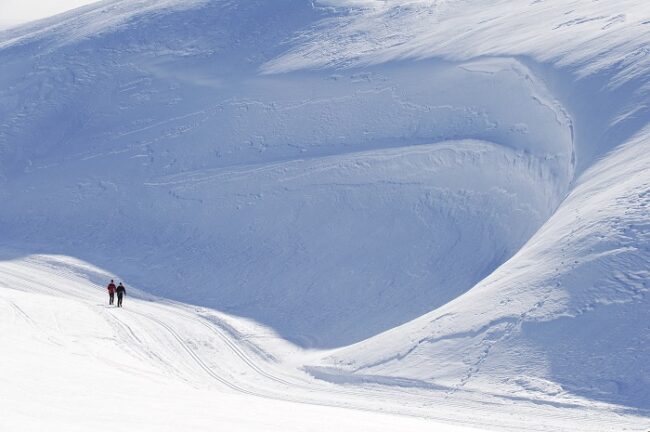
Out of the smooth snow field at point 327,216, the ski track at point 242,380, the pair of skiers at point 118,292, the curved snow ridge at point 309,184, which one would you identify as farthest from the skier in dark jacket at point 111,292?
the curved snow ridge at point 309,184

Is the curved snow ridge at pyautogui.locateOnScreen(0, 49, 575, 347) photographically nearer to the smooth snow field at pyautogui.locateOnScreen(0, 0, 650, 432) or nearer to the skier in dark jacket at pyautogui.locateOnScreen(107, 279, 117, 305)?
the smooth snow field at pyautogui.locateOnScreen(0, 0, 650, 432)

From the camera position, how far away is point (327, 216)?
42.2 meters

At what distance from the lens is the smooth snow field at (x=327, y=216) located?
2764 centimetres

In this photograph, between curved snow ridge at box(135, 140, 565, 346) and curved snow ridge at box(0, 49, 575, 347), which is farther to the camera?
curved snow ridge at box(0, 49, 575, 347)

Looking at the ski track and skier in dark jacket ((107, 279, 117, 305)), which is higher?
skier in dark jacket ((107, 279, 117, 305))

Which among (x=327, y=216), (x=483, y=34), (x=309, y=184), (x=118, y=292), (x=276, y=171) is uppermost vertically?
(x=483, y=34)

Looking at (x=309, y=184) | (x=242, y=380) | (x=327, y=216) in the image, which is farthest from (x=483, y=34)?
(x=242, y=380)

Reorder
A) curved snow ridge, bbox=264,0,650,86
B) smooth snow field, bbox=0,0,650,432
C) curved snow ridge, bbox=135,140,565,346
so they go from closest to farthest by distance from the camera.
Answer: smooth snow field, bbox=0,0,650,432 → curved snow ridge, bbox=135,140,565,346 → curved snow ridge, bbox=264,0,650,86

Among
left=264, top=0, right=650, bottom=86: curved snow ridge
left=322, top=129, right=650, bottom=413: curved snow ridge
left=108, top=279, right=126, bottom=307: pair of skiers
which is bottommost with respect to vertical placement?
left=322, top=129, right=650, bottom=413: curved snow ridge

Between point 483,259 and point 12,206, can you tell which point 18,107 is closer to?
point 12,206

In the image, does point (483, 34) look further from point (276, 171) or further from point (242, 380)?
point (242, 380)

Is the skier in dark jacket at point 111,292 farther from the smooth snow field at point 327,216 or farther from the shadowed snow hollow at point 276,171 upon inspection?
the shadowed snow hollow at point 276,171

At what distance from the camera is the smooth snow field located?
27.6 metres

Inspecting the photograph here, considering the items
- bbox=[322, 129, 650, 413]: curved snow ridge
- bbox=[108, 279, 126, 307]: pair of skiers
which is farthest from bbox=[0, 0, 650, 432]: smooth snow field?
bbox=[108, 279, 126, 307]: pair of skiers
